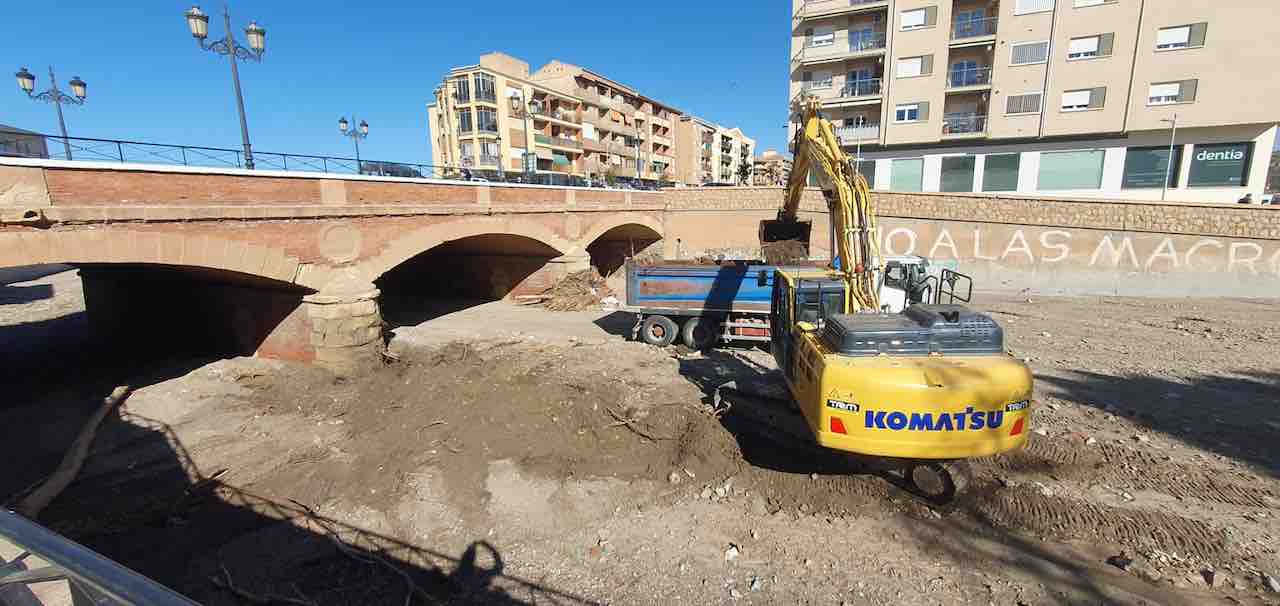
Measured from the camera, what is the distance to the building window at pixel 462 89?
4431 cm

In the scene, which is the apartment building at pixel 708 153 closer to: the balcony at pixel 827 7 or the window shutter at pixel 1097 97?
the balcony at pixel 827 7

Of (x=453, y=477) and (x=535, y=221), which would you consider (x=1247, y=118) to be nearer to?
(x=535, y=221)

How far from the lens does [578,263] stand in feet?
67.3

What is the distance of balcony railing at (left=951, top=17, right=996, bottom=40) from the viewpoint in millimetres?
27734

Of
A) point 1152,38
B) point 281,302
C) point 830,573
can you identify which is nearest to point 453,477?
point 830,573

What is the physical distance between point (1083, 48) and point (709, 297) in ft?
88.1

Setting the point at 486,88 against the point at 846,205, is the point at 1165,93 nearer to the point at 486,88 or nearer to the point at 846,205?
the point at 846,205

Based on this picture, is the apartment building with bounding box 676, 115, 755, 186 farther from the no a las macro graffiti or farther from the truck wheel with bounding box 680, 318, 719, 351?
the truck wheel with bounding box 680, 318, 719, 351

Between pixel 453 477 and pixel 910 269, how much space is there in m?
10.5

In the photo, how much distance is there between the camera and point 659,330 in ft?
44.2

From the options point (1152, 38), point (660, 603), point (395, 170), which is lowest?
point (660, 603)

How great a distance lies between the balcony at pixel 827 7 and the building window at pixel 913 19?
4.28ft

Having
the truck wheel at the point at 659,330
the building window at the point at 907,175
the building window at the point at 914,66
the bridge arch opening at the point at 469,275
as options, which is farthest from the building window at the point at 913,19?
the truck wheel at the point at 659,330

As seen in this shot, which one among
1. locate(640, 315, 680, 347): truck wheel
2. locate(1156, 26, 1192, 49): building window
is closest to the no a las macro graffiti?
locate(1156, 26, 1192, 49): building window
